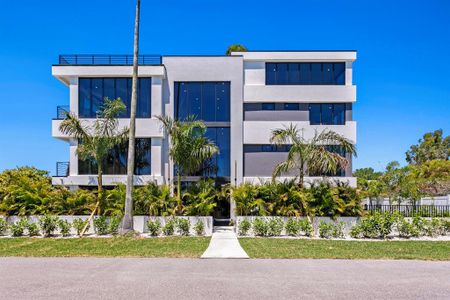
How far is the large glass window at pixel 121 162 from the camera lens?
1973cm

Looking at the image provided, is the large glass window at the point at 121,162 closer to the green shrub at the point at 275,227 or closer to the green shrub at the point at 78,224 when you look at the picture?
the green shrub at the point at 78,224

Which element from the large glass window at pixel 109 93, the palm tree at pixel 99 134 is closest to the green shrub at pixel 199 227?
the palm tree at pixel 99 134

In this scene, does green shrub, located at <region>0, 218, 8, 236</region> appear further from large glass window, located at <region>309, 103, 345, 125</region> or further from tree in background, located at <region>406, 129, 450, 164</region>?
tree in background, located at <region>406, 129, 450, 164</region>

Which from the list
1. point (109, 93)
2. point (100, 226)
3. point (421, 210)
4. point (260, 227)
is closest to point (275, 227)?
point (260, 227)

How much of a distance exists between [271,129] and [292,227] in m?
7.94

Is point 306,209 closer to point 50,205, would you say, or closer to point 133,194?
point 133,194

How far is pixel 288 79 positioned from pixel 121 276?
1738cm

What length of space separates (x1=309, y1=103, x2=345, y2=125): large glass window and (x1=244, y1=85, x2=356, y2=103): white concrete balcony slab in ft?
1.57

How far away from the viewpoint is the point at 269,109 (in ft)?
70.8

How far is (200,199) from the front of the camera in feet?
51.5

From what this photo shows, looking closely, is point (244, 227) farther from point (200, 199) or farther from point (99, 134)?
point (99, 134)

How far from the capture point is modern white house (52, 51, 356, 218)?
65.2ft

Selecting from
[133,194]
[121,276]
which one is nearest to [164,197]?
[133,194]

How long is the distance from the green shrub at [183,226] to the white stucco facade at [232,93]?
528cm
